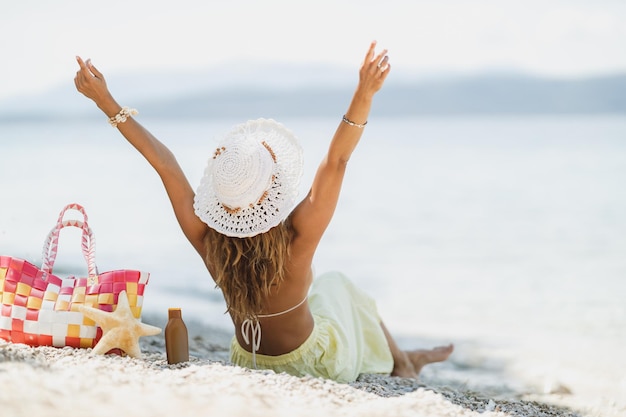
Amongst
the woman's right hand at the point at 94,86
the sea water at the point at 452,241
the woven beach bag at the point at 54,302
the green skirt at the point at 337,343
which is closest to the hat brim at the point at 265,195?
the woven beach bag at the point at 54,302

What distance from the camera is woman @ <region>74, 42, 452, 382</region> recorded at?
11.0 feet

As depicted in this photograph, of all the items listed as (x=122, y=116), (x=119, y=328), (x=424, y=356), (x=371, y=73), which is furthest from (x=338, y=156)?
(x=424, y=356)

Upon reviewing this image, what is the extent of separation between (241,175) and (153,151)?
446 mm

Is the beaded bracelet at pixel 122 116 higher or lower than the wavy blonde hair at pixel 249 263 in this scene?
higher

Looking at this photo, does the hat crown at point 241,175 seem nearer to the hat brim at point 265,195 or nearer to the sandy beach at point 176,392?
the hat brim at point 265,195

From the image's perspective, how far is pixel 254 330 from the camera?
3.71 metres

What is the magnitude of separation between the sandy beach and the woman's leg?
2.28 ft

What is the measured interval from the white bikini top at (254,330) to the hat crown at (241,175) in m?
0.56

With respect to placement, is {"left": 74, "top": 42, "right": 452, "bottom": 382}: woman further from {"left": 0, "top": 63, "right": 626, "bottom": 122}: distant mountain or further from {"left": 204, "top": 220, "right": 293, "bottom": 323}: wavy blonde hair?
{"left": 0, "top": 63, "right": 626, "bottom": 122}: distant mountain

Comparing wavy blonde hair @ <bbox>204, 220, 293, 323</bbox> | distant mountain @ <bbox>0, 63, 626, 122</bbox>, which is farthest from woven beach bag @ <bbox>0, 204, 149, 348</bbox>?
distant mountain @ <bbox>0, 63, 626, 122</bbox>

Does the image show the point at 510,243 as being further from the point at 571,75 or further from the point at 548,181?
the point at 571,75

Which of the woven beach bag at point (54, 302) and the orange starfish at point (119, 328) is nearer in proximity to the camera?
the orange starfish at point (119, 328)

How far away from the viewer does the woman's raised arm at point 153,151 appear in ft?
11.8

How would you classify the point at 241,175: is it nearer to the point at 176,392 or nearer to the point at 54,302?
the point at 54,302
